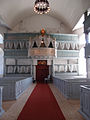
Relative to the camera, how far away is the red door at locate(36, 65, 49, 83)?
1948 centimetres

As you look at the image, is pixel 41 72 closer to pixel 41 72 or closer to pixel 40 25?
pixel 41 72

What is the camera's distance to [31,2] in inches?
652

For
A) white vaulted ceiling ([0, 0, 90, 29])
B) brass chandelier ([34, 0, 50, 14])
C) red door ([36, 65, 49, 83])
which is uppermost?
white vaulted ceiling ([0, 0, 90, 29])

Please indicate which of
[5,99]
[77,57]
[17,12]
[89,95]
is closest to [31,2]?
[17,12]

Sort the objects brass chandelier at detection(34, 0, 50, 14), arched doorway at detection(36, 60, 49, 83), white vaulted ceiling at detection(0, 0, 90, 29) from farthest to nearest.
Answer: arched doorway at detection(36, 60, 49, 83) < white vaulted ceiling at detection(0, 0, 90, 29) < brass chandelier at detection(34, 0, 50, 14)

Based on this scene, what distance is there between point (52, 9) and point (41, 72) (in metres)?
8.51

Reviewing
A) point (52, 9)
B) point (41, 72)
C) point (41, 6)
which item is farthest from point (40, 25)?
point (41, 6)

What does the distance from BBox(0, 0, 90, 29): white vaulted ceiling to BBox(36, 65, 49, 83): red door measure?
6.81m

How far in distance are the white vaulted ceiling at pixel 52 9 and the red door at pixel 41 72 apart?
6814mm

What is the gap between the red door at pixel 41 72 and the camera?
19481 millimetres

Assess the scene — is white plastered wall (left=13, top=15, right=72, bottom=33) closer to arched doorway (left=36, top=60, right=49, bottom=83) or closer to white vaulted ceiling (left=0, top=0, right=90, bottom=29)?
white vaulted ceiling (left=0, top=0, right=90, bottom=29)

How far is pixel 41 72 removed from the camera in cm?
1956

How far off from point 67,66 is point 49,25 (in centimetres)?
649

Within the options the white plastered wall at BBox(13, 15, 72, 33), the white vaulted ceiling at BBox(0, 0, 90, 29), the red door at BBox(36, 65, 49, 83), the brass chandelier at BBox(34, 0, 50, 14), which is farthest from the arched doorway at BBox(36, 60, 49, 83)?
the brass chandelier at BBox(34, 0, 50, 14)
